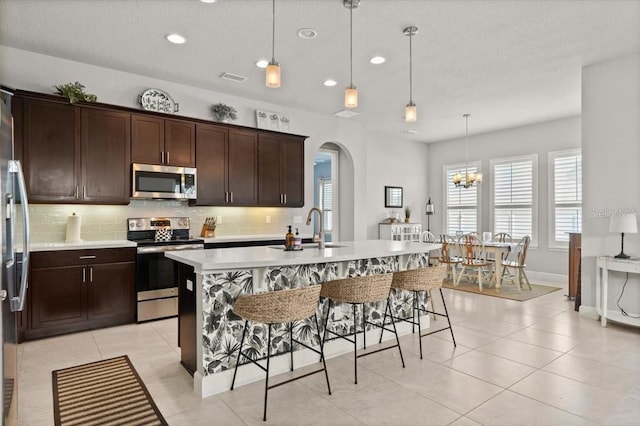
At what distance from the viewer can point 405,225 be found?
25.8 ft

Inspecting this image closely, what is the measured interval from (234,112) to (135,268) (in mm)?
2530

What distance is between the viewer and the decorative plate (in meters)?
4.70

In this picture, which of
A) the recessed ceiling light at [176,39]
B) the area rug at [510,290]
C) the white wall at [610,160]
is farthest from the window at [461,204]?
the recessed ceiling light at [176,39]

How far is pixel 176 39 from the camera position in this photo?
377 cm

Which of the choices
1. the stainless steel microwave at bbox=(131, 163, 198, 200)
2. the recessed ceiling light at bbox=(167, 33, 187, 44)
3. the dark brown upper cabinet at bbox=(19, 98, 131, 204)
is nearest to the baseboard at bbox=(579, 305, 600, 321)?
the stainless steel microwave at bbox=(131, 163, 198, 200)

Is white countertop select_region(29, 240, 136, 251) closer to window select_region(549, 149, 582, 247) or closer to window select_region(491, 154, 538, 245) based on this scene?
window select_region(491, 154, 538, 245)

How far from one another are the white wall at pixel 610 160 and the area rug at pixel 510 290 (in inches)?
44.6

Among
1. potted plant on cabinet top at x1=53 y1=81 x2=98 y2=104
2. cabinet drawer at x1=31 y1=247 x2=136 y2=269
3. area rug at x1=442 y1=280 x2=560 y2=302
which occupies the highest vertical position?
potted plant on cabinet top at x1=53 y1=81 x2=98 y2=104

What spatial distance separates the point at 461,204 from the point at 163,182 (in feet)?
20.8

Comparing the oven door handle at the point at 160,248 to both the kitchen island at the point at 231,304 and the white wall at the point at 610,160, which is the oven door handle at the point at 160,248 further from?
the white wall at the point at 610,160

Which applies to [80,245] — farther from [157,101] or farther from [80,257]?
[157,101]

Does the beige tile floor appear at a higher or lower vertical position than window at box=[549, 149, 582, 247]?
lower

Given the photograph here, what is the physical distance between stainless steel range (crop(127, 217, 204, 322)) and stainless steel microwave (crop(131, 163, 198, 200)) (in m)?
0.44

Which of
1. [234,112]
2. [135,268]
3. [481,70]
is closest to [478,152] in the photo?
[481,70]
